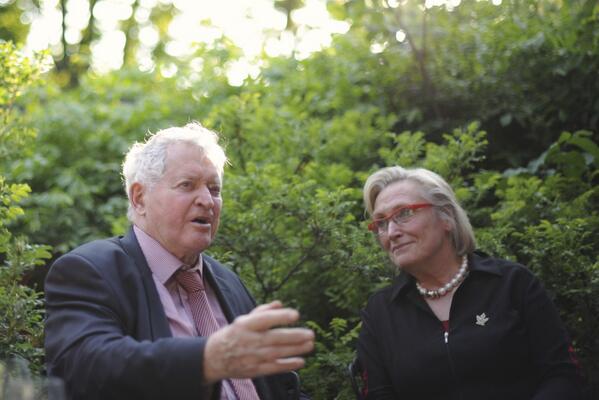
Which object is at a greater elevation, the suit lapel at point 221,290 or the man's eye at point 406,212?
the man's eye at point 406,212

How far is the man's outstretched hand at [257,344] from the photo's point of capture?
2197mm

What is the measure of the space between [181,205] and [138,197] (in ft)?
0.76

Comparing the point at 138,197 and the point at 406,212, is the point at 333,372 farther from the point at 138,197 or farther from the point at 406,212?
the point at 138,197

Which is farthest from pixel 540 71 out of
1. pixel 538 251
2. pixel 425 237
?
pixel 425 237

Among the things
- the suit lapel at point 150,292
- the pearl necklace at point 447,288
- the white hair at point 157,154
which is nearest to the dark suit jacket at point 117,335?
the suit lapel at point 150,292

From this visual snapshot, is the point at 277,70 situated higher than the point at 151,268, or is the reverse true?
the point at 277,70

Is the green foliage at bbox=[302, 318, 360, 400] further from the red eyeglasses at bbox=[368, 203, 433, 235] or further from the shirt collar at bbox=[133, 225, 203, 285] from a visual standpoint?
the shirt collar at bbox=[133, 225, 203, 285]

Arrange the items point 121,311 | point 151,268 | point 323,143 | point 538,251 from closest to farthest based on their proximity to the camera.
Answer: point 121,311 < point 151,268 < point 538,251 < point 323,143

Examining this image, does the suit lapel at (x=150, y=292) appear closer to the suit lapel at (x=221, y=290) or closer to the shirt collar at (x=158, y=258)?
the shirt collar at (x=158, y=258)

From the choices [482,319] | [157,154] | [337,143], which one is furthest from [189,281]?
[337,143]

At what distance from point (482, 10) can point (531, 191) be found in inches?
96.8

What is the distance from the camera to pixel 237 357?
2213 mm

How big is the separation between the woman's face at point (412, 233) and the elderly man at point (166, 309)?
0.78 meters

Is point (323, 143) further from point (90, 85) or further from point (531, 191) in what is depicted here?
point (90, 85)
